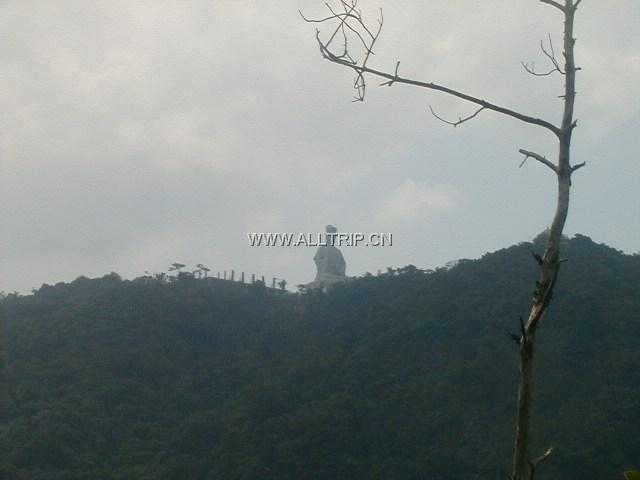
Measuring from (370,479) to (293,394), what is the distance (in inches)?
279

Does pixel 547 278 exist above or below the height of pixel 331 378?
above

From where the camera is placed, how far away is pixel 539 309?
8.55 feet

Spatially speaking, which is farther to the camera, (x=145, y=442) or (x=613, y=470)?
(x=145, y=442)

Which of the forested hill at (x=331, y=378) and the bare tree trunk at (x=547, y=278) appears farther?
the forested hill at (x=331, y=378)

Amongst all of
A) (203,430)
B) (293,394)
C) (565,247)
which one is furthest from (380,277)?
(203,430)

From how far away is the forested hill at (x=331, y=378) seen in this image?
25.1 metres

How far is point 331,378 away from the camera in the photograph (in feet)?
105

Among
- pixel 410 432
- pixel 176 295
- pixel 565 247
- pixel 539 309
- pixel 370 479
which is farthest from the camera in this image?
pixel 176 295

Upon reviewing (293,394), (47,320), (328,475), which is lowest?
(328,475)

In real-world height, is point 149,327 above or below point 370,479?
above

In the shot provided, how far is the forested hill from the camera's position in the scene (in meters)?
25.1

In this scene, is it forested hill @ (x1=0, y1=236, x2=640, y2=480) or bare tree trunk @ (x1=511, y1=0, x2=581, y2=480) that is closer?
bare tree trunk @ (x1=511, y1=0, x2=581, y2=480)

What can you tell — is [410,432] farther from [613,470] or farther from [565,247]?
[565,247]

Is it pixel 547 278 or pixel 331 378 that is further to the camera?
pixel 331 378
